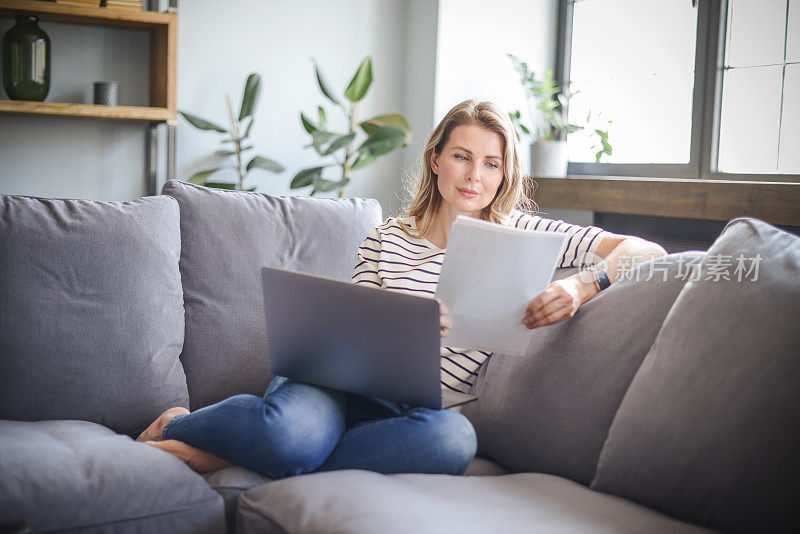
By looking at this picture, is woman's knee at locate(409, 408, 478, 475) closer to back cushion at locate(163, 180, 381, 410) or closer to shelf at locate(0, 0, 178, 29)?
back cushion at locate(163, 180, 381, 410)

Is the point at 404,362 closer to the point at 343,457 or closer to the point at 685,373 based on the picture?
the point at 343,457

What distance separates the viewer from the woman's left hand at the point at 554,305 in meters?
1.30

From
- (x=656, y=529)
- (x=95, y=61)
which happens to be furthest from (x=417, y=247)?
(x=95, y=61)

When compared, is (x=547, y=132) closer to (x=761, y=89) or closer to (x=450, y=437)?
(x=761, y=89)

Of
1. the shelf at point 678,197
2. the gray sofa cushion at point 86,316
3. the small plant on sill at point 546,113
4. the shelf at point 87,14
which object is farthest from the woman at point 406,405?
the small plant on sill at point 546,113

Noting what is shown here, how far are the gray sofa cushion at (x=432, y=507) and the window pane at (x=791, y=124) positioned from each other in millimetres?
2027

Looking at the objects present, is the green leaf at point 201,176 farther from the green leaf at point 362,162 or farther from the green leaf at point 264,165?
the green leaf at point 362,162

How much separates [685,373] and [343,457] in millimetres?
603

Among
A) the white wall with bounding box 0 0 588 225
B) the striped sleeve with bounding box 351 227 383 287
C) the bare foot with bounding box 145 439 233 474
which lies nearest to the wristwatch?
the striped sleeve with bounding box 351 227 383 287

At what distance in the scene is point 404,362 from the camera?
4.04 ft

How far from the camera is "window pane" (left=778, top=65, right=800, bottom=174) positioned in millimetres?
2695

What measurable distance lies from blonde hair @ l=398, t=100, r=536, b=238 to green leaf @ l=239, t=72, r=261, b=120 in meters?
1.46

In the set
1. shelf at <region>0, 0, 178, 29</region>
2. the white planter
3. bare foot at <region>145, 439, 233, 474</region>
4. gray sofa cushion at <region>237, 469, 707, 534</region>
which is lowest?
bare foot at <region>145, 439, 233, 474</region>

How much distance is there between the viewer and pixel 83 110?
2.73 m
